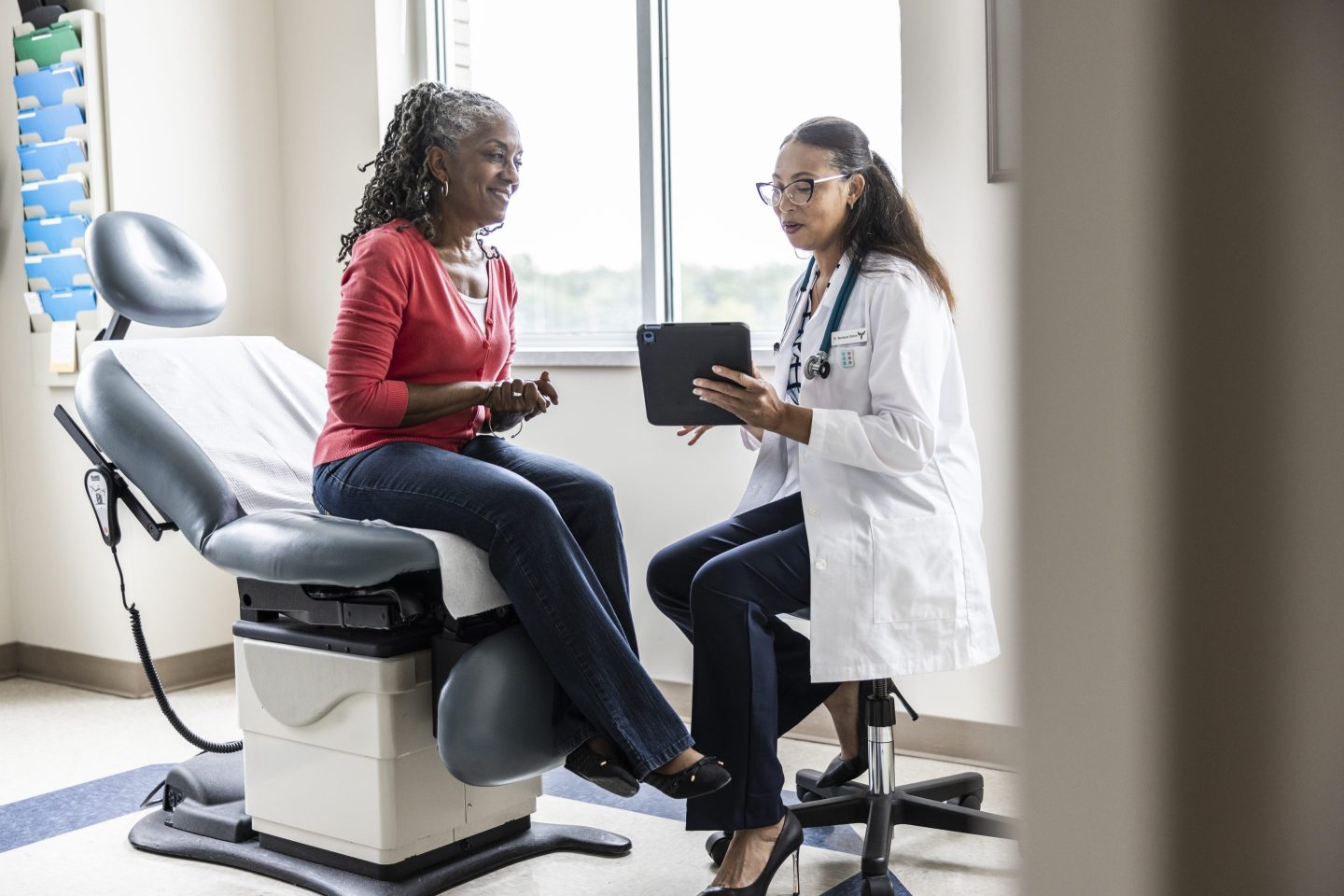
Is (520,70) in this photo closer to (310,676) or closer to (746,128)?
(746,128)

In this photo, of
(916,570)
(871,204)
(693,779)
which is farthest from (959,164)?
(693,779)

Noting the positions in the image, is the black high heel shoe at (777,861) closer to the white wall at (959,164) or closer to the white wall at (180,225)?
the white wall at (959,164)

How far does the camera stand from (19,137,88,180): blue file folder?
3.00 metres

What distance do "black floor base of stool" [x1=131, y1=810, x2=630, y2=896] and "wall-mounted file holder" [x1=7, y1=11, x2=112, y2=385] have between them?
4.60ft

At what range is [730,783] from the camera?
1772 mm

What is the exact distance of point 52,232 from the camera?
3066 mm

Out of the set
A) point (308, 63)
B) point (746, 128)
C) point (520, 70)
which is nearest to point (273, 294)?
point (308, 63)

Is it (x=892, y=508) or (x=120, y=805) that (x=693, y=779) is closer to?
(x=892, y=508)

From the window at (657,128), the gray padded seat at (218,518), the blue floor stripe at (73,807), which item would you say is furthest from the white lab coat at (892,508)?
the blue floor stripe at (73,807)

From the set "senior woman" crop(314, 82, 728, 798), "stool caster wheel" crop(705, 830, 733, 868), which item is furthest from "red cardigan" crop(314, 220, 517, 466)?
"stool caster wheel" crop(705, 830, 733, 868)

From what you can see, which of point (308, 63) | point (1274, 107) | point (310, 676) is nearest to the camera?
point (1274, 107)

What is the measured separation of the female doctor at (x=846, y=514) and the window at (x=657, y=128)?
2.09ft

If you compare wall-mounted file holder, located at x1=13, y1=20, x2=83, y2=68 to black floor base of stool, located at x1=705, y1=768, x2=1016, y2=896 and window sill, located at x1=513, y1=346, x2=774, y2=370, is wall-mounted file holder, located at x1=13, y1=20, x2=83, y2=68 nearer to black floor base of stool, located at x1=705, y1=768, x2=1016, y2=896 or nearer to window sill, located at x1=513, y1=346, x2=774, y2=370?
window sill, located at x1=513, y1=346, x2=774, y2=370

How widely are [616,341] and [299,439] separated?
0.98 meters
